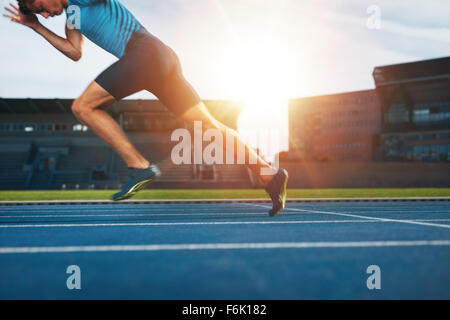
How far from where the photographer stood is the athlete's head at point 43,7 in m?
4.30

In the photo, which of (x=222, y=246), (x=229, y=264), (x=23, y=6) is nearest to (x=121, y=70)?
(x=23, y=6)

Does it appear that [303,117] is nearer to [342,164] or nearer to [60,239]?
[342,164]

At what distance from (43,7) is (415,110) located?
58439 mm

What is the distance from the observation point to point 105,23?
14.1 feet

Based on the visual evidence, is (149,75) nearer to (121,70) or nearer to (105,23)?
(121,70)

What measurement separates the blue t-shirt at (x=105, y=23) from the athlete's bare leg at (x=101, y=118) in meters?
0.51

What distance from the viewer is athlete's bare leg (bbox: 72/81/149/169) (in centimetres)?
409

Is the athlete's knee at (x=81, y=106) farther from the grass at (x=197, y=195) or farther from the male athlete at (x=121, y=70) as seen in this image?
the grass at (x=197, y=195)

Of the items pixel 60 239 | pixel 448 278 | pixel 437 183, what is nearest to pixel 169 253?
pixel 60 239

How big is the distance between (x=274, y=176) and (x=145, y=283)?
296cm

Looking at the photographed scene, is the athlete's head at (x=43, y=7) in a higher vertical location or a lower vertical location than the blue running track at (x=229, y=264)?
higher

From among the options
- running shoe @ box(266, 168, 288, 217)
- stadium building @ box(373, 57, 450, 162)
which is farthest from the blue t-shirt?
stadium building @ box(373, 57, 450, 162)

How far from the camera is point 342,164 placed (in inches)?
1515

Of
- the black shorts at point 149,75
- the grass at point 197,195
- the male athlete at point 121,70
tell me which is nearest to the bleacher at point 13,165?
the grass at point 197,195
